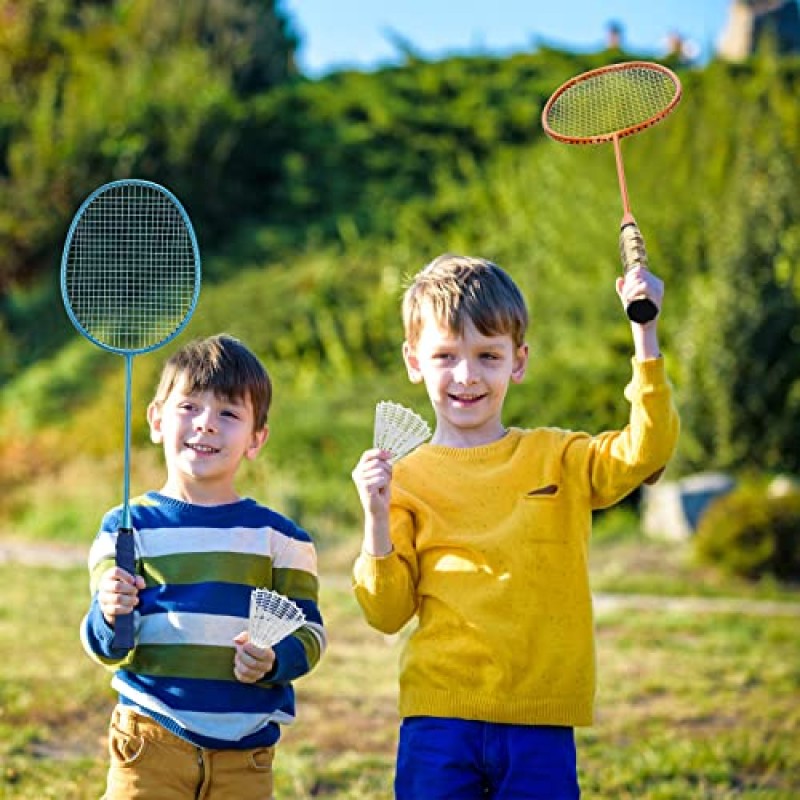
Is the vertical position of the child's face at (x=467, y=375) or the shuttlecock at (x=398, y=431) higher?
the child's face at (x=467, y=375)

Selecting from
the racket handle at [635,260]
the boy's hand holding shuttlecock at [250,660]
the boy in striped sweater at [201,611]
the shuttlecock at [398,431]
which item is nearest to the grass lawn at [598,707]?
the boy in striped sweater at [201,611]

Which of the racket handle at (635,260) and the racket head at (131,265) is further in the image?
the racket head at (131,265)

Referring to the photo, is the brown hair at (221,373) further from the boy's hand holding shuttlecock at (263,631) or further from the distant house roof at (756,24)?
the distant house roof at (756,24)

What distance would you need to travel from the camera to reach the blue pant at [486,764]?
9.18 feet

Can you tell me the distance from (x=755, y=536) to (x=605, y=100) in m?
7.11

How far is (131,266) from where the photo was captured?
11.2 feet

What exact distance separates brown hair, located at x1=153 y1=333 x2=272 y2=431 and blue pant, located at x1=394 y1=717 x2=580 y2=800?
0.85 meters

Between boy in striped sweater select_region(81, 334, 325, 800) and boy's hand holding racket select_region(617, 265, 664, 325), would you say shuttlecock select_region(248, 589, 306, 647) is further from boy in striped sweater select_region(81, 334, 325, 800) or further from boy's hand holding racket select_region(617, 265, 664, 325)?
boy's hand holding racket select_region(617, 265, 664, 325)

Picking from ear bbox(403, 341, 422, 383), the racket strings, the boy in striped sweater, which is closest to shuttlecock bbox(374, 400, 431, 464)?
ear bbox(403, 341, 422, 383)

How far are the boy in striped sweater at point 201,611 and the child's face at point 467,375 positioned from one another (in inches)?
16.6

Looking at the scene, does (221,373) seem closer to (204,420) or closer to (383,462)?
(204,420)

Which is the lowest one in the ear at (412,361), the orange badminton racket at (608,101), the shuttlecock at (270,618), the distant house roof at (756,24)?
the shuttlecock at (270,618)

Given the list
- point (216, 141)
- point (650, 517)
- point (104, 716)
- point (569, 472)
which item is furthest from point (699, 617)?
point (216, 141)

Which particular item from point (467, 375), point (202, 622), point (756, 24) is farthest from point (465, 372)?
point (756, 24)
